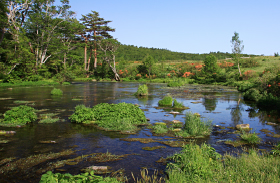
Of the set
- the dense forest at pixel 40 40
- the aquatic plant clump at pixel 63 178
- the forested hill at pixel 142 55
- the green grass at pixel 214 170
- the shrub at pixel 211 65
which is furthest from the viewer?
the forested hill at pixel 142 55

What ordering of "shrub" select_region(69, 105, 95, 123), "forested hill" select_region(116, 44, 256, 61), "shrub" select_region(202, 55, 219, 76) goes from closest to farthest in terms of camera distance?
1. "shrub" select_region(69, 105, 95, 123)
2. "shrub" select_region(202, 55, 219, 76)
3. "forested hill" select_region(116, 44, 256, 61)

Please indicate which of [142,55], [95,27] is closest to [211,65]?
[95,27]

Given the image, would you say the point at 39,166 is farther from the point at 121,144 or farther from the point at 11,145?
Result: the point at 121,144

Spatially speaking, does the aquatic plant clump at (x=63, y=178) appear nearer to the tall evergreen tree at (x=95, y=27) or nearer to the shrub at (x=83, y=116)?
the shrub at (x=83, y=116)

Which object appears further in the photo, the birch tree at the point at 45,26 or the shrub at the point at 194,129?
the birch tree at the point at 45,26

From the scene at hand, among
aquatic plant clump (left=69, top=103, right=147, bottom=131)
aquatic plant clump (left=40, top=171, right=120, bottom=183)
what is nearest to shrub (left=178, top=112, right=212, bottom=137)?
aquatic plant clump (left=69, top=103, right=147, bottom=131)

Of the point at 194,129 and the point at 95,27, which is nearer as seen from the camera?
the point at 194,129

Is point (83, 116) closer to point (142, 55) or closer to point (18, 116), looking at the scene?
point (18, 116)

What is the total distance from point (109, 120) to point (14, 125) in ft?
12.8

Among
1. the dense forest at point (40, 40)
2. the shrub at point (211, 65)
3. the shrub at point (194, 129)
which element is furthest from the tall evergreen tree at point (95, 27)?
the shrub at point (194, 129)

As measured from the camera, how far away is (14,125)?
8.95 meters

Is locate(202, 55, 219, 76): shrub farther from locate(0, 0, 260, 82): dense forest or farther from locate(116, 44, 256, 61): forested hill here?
locate(116, 44, 256, 61): forested hill

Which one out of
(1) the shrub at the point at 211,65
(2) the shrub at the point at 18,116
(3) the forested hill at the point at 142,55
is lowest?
(2) the shrub at the point at 18,116

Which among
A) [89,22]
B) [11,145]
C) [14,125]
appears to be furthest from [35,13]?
[11,145]
